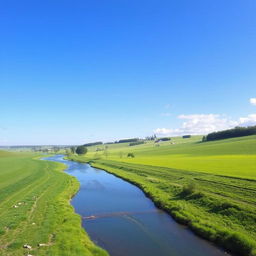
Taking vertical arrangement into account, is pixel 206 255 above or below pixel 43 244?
below

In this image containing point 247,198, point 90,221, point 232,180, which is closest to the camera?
point 90,221

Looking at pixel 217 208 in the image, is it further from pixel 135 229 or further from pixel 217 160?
pixel 217 160

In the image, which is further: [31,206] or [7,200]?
[7,200]

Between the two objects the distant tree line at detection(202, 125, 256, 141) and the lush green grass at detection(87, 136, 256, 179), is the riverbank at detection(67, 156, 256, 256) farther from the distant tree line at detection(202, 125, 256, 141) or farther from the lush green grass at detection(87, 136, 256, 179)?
the distant tree line at detection(202, 125, 256, 141)

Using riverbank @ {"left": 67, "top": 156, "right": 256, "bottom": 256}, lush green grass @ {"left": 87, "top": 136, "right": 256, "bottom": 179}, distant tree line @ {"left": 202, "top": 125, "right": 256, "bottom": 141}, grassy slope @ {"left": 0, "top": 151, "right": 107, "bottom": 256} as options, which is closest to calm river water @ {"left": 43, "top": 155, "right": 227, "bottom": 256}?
riverbank @ {"left": 67, "top": 156, "right": 256, "bottom": 256}

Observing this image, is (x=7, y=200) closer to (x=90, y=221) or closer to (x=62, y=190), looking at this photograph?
(x=62, y=190)

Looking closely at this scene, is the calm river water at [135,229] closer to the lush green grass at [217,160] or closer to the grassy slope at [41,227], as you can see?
the grassy slope at [41,227]

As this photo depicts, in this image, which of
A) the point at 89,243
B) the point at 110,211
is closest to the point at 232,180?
the point at 110,211
